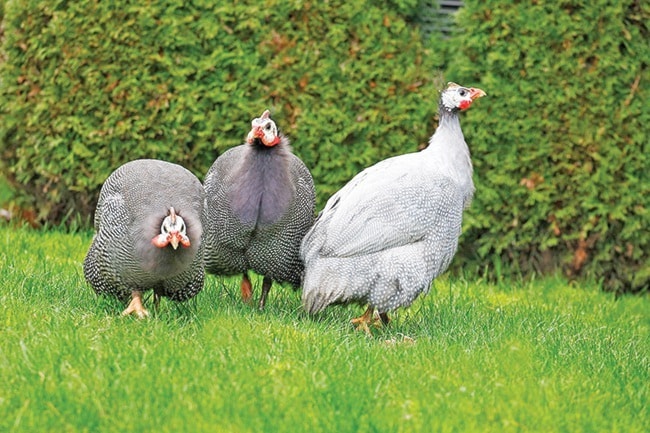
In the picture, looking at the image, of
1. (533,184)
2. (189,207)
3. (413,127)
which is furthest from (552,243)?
(189,207)

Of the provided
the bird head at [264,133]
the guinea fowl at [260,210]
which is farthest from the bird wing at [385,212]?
the bird head at [264,133]

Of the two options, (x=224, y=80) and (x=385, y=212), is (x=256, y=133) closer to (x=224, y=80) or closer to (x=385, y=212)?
(x=385, y=212)

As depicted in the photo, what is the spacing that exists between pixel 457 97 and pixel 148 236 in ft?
5.83

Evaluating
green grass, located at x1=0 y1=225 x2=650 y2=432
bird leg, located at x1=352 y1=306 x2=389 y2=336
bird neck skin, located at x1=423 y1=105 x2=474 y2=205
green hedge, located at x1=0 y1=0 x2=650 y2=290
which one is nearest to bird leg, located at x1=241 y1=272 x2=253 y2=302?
green grass, located at x1=0 y1=225 x2=650 y2=432

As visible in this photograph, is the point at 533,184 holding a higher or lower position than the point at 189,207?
lower

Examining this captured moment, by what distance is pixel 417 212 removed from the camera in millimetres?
5480

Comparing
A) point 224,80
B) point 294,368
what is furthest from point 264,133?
point 224,80

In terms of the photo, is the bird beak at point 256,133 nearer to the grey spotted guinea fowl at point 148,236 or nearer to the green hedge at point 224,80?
the grey spotted guinea fowl at point 148,236

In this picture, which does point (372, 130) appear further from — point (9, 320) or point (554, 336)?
point (9, 320)

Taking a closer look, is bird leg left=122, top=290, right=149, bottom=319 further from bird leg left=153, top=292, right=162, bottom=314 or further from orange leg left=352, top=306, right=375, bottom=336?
orange leg left=352, top=306, right=375, bottom=336

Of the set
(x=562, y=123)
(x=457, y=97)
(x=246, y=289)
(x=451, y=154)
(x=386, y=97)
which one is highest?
(x=457, y=97)

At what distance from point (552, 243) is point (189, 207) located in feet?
10.4

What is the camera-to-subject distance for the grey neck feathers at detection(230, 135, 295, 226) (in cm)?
573

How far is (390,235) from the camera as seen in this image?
17.9ft
